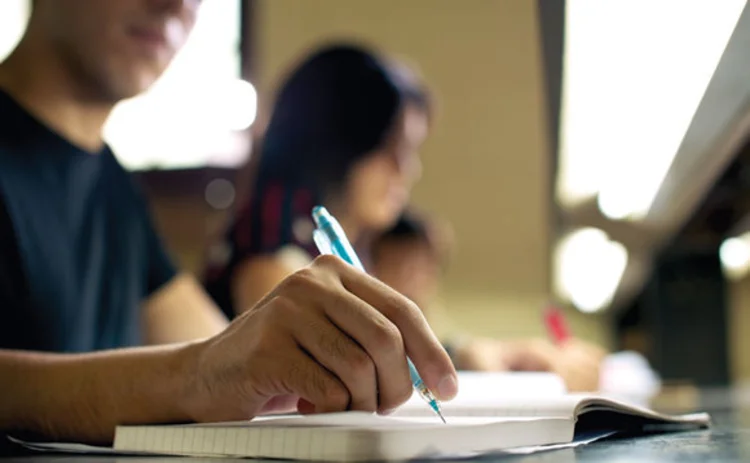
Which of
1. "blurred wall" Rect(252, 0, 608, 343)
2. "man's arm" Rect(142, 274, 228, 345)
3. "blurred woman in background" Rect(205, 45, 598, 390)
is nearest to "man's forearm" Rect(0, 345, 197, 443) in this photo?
"man's arm" Rect(142, 274, 228, 345)

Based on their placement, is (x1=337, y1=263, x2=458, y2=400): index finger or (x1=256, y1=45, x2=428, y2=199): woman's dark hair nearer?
(x1=337, y1=263, x2=458, y2=400): index finger

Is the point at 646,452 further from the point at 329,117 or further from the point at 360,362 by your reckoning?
the point at 329,117

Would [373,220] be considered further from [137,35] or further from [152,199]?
[152,199]

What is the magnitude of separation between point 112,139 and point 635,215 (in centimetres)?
135

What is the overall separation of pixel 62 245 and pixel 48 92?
0.15m

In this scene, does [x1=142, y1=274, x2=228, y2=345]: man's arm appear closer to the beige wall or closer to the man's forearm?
the man's forearm

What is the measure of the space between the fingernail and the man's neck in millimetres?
538

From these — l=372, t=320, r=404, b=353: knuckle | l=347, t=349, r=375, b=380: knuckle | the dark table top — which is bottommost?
the dark table top

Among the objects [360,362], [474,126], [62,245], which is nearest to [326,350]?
[360,362]

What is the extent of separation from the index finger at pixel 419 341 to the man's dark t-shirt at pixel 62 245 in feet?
1.41

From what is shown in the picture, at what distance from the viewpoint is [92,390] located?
1.69ft

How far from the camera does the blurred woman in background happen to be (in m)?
1.13

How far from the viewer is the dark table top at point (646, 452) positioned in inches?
14.4

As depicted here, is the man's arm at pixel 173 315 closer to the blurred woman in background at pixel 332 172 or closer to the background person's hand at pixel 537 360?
the blurred woman in background at pixel 332 172
